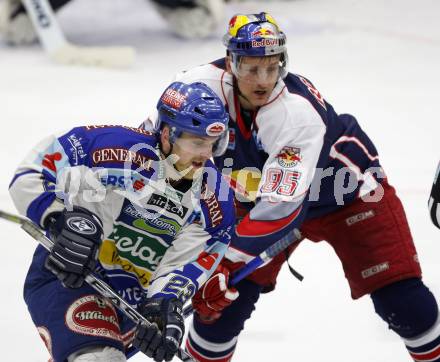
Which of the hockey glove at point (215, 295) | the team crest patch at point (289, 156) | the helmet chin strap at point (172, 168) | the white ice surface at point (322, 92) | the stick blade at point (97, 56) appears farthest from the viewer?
the stick blade at point (97, 56)

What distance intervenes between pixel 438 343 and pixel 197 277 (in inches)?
37.7

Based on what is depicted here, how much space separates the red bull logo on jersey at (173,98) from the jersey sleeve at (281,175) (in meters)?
0.45

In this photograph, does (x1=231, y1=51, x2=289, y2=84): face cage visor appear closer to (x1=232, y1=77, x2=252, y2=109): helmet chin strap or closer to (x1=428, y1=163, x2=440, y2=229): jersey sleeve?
(x1=232, y1=77, x2=252, y2=109): helmet chin strap

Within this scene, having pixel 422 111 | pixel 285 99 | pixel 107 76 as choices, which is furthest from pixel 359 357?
pixel 107 76

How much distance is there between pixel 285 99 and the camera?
3.36 metres

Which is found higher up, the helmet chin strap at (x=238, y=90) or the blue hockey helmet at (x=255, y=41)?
the blue hockey helmet at (x=255, y=41)

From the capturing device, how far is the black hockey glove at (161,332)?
2861 mm

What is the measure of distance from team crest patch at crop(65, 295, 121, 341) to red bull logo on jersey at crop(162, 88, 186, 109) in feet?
1.91

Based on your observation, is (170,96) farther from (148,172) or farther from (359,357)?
(359,357)

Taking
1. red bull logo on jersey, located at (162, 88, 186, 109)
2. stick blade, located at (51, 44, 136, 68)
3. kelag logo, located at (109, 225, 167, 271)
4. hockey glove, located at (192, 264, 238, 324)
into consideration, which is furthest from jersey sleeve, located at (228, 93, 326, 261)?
stick blade, located at (51, 44, 136, 68)

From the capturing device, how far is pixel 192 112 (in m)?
2.90

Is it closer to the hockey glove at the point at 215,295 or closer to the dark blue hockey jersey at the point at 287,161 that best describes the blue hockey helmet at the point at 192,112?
the dark blue hockey jersey at the point at 287,161

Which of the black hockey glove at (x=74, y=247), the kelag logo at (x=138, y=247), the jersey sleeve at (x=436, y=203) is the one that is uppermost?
the black hockey glove at (x=74, y=247)

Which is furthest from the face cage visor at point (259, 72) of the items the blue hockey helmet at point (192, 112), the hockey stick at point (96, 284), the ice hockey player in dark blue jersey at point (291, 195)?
the hockey stick at point (96, 284)
